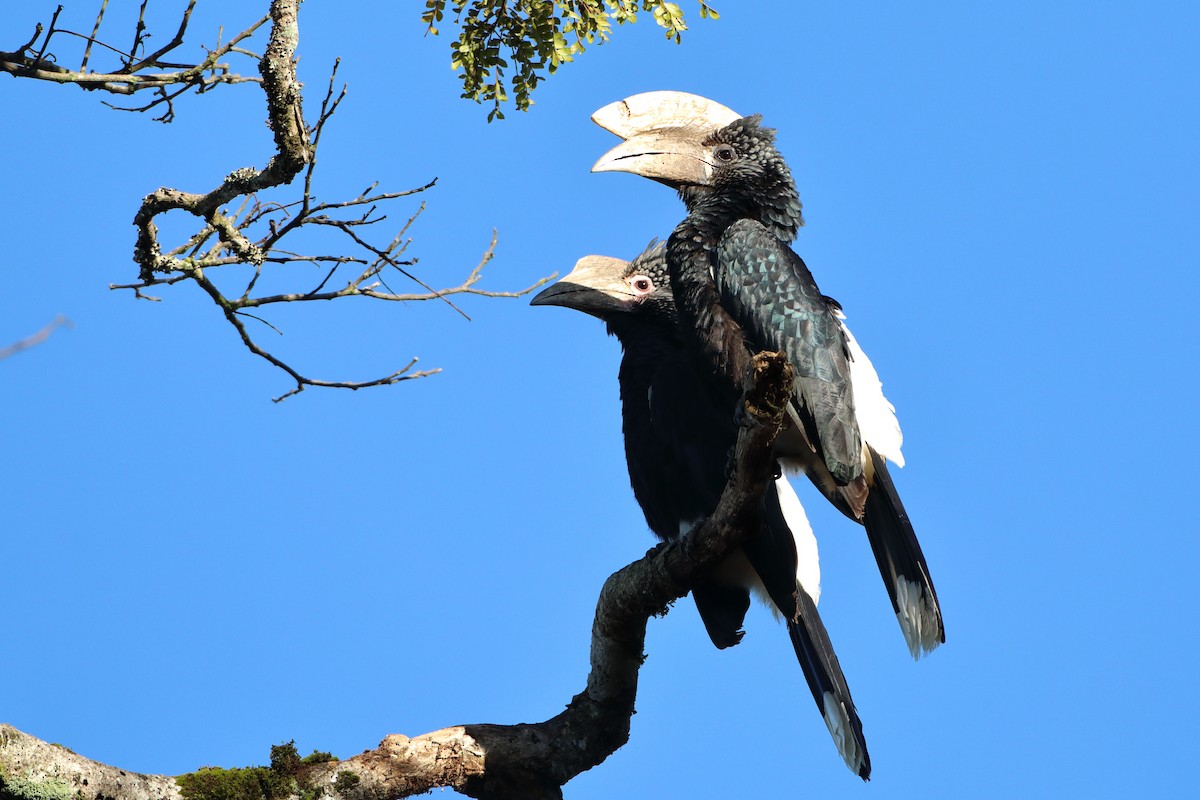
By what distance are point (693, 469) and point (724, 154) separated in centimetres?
145

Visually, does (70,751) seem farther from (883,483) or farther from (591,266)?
(591,266)

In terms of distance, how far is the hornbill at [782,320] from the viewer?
463 cm

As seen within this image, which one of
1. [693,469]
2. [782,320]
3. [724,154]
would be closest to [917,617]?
[693,469]

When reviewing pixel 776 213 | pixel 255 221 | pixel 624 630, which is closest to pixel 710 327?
pixel 776 213

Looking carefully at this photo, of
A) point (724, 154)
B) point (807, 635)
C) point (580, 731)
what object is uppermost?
point (724, 154)

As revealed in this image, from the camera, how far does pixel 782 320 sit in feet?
15.5

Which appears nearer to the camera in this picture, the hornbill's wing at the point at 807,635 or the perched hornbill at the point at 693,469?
the hornbill's wing at the point at 807,635

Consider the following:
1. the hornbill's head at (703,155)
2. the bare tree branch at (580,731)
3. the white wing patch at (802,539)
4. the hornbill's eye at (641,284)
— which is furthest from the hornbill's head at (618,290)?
the bare tree branch at (580,731)

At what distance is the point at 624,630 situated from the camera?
189 inches

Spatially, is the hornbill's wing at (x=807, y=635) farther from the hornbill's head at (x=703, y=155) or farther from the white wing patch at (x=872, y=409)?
the hornbill's head at (x=703, y=155)

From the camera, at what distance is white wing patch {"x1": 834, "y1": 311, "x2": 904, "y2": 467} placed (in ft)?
16.5

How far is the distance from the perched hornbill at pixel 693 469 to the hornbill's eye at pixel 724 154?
78cm

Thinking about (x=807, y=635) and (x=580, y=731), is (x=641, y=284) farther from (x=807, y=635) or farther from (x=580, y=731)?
(x=580, y=731)

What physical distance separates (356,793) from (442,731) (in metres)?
0.42
